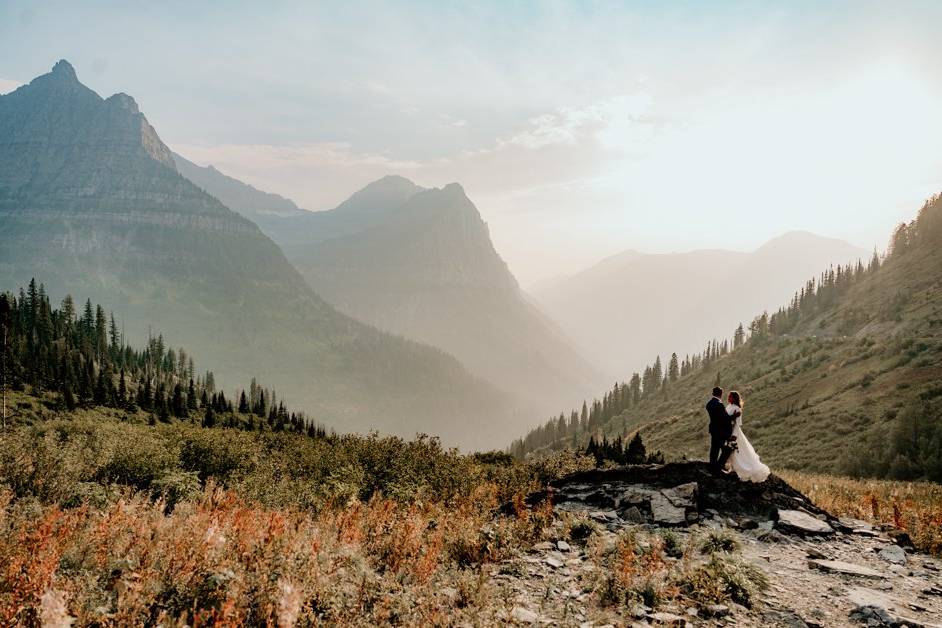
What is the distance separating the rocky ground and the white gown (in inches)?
11.4

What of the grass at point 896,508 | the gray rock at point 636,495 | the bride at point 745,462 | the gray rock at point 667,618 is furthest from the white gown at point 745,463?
the gray rock at point 667,618

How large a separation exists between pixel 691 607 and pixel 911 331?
107 m

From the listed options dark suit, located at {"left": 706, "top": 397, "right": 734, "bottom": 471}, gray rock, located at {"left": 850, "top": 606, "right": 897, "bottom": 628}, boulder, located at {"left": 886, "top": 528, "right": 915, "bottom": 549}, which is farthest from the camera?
dark suit, located at {"left": 706, "top": 397, "right": 734, "bottom": 471}

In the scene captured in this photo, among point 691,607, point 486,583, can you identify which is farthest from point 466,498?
point 691,607

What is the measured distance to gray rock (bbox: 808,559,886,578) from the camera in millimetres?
9555

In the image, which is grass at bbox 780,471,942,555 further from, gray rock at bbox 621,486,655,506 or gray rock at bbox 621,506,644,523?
gray rock at bbox 621,506,644,523

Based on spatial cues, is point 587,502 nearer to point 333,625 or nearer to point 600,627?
point 600,627

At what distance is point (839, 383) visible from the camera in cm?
7138

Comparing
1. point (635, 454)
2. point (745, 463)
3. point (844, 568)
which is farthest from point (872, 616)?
point (635, 454)

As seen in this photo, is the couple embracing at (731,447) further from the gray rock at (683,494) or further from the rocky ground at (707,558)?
the gray rock at (683,494)

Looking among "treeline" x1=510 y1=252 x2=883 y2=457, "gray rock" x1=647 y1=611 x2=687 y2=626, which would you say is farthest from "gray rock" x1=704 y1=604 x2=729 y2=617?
"treeline" x1=510 y1=252 x2=883 y2=457

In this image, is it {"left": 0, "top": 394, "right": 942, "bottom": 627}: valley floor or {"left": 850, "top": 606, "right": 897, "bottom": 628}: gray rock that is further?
{"left": 850, "top": 606, "right": 897, "bottom": 628}: gray rock

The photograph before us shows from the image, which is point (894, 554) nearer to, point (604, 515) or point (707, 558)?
point (707, 558)

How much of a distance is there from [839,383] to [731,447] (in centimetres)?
7412
